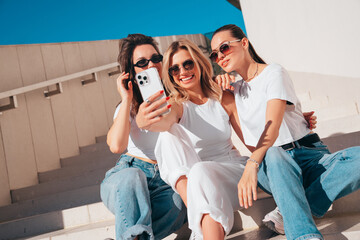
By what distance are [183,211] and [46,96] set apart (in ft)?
10.9

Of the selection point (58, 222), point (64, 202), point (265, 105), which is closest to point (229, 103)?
point (265, 105)

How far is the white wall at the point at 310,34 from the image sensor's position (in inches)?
121

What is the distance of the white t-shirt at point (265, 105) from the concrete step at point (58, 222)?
131 cm

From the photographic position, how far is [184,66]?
74.6 inches

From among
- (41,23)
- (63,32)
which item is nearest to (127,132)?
(41,23)

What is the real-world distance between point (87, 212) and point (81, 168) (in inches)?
53.5

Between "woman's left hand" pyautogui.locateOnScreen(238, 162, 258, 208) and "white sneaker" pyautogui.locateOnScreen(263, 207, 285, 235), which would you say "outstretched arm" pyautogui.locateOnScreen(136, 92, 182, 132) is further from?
"white sneaker" pyautogui.locateOnScreen(263, 207, 285, 235)

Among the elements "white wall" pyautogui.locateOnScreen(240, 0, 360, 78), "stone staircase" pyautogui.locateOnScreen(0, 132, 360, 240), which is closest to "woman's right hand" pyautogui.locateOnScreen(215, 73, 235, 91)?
"stone staircase" pyautogui.locateOnScreen(0, 132, 360, 240)

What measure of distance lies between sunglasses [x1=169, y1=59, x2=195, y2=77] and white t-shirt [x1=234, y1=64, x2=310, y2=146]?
307 mm

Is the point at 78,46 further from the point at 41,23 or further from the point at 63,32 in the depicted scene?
the point at 63,32

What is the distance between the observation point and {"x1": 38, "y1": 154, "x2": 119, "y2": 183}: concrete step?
11.6 feet

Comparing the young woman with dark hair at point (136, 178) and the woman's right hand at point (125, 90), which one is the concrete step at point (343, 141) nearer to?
the young woman with dark hair at point (136, 178)

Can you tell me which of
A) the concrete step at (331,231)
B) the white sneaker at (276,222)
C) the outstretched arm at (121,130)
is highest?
the outstretched arm at (121,130)

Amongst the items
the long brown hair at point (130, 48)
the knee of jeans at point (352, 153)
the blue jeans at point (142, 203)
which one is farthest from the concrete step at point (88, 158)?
the knee of jeans at point (352, 153)
